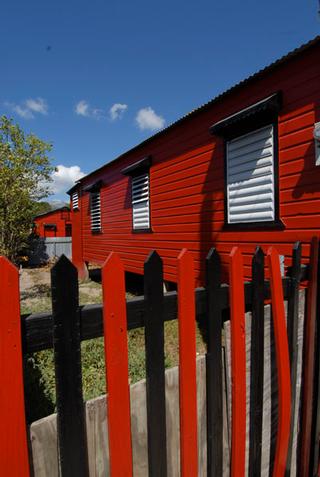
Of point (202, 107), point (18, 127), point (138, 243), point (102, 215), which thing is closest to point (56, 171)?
point (18, 127)

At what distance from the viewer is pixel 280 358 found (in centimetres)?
162

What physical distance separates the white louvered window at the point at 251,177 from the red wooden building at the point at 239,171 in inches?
0.6

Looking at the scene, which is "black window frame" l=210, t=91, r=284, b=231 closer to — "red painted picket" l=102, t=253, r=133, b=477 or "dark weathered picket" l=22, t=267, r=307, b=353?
"dark weathered picket" l=22, t=267, r=307, b=353

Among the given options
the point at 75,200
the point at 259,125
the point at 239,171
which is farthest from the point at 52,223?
the point at 259,125

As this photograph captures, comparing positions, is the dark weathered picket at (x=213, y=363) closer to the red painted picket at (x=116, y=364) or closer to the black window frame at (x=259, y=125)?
the red painted picket at (x=116, y=364)

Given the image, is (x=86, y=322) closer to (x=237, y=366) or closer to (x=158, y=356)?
(x=158, y=356)

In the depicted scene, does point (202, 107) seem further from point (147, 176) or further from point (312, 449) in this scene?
point (312, 449)

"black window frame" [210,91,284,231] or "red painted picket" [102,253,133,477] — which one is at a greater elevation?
"black window frame" [210,91,284,231]

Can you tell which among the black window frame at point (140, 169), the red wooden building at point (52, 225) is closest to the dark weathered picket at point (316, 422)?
the black window frame at point (140, 169)

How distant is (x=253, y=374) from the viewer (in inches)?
62.4

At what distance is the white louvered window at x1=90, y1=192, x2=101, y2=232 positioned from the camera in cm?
1214

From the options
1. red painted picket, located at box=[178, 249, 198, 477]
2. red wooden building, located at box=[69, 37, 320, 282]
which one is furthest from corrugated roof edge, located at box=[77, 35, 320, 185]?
red painted picket, located at box=[178, 249, 198, 477]

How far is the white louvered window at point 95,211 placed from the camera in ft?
39.8

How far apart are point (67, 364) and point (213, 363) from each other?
709mm
